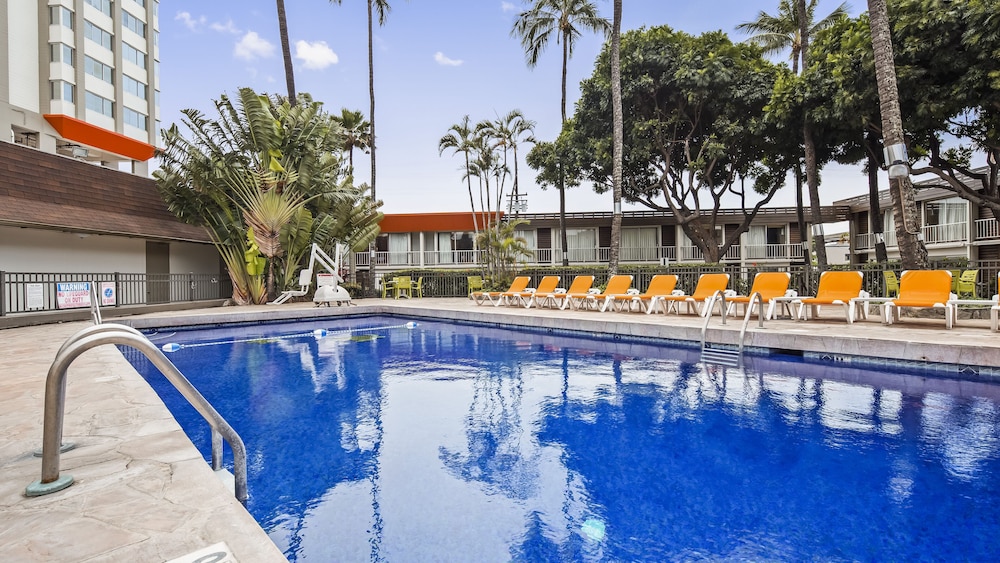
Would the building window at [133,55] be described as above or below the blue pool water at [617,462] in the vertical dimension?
above

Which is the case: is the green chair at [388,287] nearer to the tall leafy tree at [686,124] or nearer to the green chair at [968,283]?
the tall leafy tree at [686,124]

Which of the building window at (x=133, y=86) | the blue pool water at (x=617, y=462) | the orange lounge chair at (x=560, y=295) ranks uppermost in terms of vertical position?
the building window at (x=133, y=86)

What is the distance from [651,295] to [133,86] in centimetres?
4260

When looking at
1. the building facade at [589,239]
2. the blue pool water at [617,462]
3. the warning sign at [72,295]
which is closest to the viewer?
the blue pool water at [617,462]

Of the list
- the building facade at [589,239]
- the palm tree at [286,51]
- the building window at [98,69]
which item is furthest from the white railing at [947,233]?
the building window at [98,69]

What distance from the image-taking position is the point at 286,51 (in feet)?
65.1

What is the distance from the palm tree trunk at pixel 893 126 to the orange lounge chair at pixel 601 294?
230 inches

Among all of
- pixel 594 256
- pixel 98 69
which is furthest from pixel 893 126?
pixel 98 69

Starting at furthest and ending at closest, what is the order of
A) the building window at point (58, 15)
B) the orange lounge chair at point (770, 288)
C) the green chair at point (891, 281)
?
1. the building window at point (58, 15)
2. the green chair at point (891, 281)
3. the orange lounge chair at point (770, 288)

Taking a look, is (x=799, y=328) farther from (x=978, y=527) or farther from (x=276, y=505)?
(x=276, y=505)

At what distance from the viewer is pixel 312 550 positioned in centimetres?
275

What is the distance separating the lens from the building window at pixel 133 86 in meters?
37.7

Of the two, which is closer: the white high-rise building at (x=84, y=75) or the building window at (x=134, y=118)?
the white high-rise building at (x=84, y=75)

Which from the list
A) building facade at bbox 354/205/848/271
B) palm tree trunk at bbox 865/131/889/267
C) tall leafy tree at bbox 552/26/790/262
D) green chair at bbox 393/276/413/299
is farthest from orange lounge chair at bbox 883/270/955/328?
building facade at bbox 354/205/848/271
